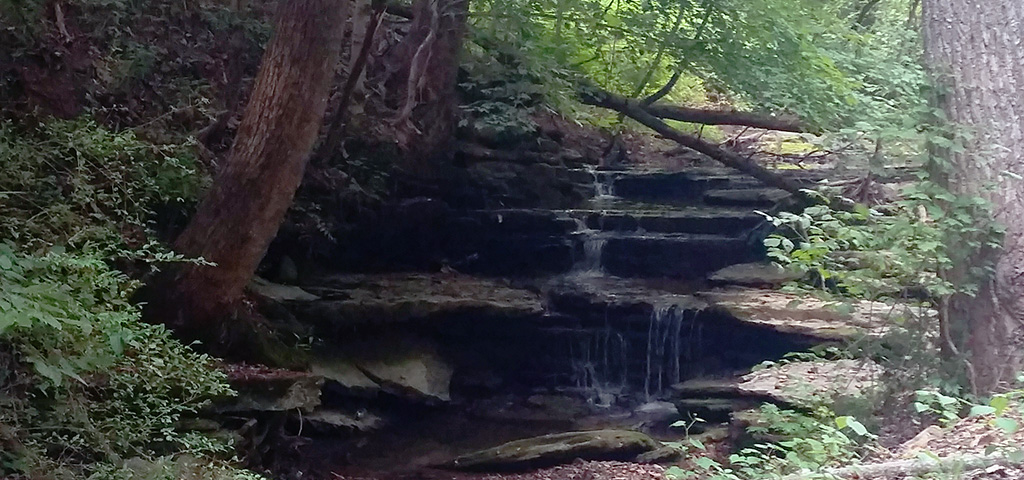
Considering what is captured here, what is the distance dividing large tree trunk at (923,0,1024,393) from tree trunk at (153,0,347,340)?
13.3ft

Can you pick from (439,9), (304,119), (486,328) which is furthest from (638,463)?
(439,9)

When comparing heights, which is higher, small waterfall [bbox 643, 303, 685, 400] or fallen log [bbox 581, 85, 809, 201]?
fallen log [bbox 581, 85, 809, 201]

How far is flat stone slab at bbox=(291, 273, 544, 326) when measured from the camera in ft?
25.6

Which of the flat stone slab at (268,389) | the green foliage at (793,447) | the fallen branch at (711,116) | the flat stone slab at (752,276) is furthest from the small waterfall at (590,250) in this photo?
the flat stone slab at (268,389)

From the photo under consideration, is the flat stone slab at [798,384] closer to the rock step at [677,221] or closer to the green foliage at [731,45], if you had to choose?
the green foliage at [731,45]

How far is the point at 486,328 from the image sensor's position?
8.99 meters

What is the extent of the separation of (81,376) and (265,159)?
2.02 meters

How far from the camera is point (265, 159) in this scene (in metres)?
5.50

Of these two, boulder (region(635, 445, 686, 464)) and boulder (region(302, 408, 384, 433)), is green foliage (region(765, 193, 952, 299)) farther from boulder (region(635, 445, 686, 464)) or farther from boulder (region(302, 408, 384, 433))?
boulder (region(302, 408, 384, 433))

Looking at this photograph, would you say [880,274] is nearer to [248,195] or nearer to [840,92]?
[840,92]

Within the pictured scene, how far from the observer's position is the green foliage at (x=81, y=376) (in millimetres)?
3404

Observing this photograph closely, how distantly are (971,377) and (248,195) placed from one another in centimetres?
482

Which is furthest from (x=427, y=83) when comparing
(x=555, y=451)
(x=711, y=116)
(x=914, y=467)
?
(x=914, y=467)

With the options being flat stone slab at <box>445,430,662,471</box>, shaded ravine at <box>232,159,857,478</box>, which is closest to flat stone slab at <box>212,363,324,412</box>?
shaded ravine at <box>232,159,857,478</box>
